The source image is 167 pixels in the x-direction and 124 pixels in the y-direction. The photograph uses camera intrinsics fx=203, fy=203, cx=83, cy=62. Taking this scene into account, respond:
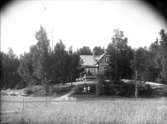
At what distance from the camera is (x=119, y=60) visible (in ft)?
70.8

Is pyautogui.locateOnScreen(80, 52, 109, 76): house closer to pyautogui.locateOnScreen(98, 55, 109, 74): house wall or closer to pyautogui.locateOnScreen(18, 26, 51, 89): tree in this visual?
pyautogui.locateOnScreen(98, 55, 109, 74): house wall

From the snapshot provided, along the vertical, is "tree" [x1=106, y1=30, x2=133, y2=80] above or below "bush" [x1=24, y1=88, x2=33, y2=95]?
above

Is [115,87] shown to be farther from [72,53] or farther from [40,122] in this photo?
[40,122]

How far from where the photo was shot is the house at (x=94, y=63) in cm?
2214

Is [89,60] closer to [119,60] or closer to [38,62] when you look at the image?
[119,60]

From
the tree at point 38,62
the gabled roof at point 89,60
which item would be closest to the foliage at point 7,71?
the tree at point 38,62

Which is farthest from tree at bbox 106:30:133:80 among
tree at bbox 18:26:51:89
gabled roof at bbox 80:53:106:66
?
tree at bbox 18:26:51:89

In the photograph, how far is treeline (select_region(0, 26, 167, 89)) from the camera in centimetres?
1614

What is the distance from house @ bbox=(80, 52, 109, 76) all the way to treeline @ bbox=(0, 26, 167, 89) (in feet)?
3.02

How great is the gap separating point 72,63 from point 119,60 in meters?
5.02

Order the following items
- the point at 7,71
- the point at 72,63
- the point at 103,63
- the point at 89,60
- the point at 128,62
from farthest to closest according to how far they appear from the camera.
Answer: the point at 89,60 → the point at 103,63 → the point at 72,63 → the point at 128,62 → the point at 7,71

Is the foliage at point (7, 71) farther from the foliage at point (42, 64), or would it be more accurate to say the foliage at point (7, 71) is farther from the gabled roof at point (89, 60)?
the gabled roof at point (89, 60)

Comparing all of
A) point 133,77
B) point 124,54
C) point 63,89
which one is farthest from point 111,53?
point 63,89

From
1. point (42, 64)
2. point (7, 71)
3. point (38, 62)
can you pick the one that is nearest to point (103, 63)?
point (42, 64)
